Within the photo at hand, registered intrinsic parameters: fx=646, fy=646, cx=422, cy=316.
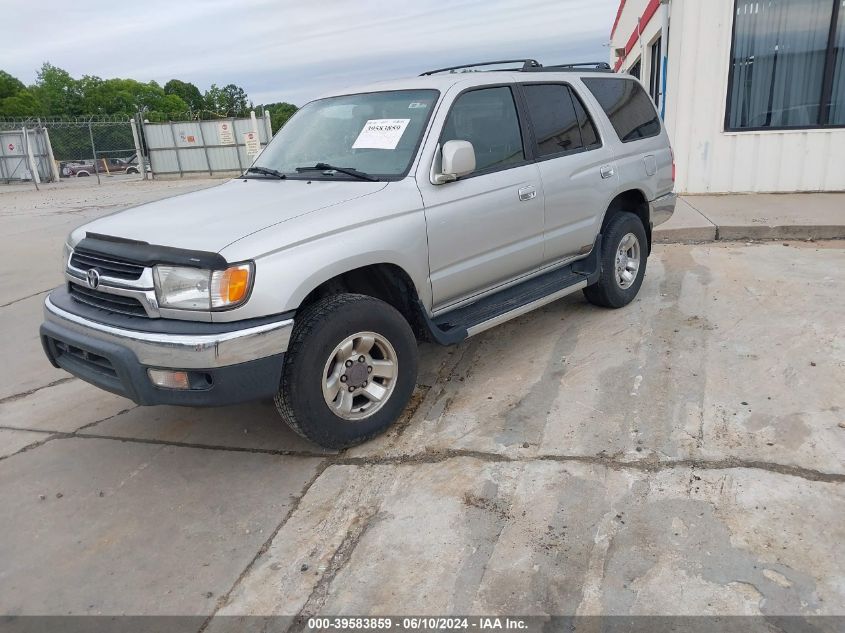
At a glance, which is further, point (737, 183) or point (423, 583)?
point (737, 183)

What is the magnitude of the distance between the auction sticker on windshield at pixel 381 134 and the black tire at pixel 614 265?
209 centimetres

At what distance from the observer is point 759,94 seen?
9648mm

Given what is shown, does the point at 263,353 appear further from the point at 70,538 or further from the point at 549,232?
the point at 549,232

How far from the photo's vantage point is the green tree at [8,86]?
248ft

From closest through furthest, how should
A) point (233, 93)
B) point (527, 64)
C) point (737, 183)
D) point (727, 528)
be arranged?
point (727, 528)
point (527, 64)
point (737, 183)
point (233, 93)

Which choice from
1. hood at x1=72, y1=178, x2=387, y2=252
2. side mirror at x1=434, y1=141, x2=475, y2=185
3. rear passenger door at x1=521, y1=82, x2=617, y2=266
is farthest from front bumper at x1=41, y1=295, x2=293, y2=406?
rear passenger door at x1=521, y1=82, x2=617, y2=266

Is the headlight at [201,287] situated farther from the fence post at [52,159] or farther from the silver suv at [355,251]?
the fence post at [52,159]

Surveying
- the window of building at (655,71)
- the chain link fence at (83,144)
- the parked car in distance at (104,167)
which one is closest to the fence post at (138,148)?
the chain link fence at (83,144)

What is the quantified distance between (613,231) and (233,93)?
14092 cm

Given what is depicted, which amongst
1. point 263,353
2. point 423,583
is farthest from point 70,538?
point 423,583

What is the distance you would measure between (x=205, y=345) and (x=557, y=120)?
3.12 metres

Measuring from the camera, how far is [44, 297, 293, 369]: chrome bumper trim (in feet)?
9.59

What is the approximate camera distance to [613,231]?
5.21 meters

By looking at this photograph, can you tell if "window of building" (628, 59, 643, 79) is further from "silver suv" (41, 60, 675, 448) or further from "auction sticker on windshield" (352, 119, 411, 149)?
"auction sticker on windshield" (352, 119, 411, 149)
